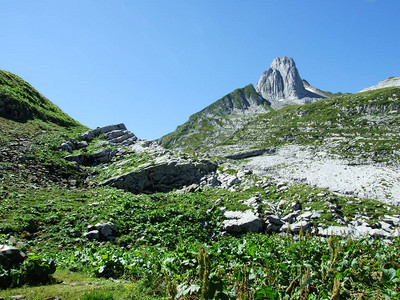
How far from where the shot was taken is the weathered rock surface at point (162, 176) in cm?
3056

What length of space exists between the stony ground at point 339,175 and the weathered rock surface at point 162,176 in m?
24.5

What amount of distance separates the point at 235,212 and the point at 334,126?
105630 millimetres

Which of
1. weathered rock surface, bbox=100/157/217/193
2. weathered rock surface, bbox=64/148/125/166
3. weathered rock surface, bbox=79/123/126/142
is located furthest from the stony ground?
weathered rock surface, bbox=79/123/126/142

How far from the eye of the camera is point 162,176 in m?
33.2

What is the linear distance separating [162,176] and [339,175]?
40305 millimetres

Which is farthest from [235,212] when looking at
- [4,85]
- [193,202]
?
[4,85]

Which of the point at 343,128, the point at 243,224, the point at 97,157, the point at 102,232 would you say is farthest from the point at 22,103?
the point at 343,128

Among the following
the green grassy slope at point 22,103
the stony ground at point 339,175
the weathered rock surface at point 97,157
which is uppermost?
the green grassy slope at point 22,103

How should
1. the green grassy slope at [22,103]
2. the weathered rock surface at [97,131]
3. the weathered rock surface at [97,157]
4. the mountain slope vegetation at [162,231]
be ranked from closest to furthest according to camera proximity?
the mountain slope vegetation at [162,231], the weathered rock surface at [97,157], the green grassy slope at [22,103], the weathered rock surface at [97,131]

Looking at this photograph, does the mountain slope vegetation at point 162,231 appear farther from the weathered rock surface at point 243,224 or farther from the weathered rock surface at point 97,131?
the weathered rock surface at point 97,131

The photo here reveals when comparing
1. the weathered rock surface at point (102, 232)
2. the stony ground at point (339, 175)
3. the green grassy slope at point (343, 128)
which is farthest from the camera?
the green grassy slope at point (343, 128)

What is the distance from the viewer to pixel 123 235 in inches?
647

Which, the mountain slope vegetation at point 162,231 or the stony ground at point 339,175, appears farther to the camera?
the stony ground at point 339,175

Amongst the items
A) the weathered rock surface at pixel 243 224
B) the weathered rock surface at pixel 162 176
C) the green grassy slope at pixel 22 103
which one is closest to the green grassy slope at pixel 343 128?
the weathered rock surface at pixel 162 176
